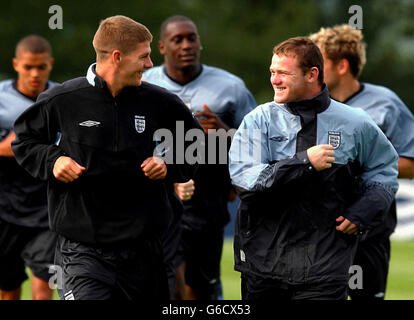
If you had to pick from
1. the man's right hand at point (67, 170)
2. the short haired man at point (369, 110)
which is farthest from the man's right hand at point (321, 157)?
the short haired man at point (369, 110)

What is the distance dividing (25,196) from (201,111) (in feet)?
5.67

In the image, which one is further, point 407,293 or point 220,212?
point 407,293

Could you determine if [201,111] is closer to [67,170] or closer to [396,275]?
[67,170]

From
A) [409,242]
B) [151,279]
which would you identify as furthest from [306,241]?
[409,242]

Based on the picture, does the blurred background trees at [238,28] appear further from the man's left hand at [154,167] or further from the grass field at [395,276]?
the man's left hand at [154,167]

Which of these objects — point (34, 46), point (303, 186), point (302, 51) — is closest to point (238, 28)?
point (34, 46)

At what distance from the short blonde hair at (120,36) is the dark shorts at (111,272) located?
117cm

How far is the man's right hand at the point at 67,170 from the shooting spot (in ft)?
18.1

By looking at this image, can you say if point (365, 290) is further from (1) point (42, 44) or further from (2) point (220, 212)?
(1) point (42, 44)

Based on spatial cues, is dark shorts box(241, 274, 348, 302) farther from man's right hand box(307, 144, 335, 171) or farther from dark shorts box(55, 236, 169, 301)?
man's right hand box(307, 144, 335, 171)

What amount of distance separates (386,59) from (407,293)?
100ft

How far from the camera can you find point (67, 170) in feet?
18.1

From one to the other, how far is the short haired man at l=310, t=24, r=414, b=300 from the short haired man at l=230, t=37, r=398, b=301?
5.73 feet

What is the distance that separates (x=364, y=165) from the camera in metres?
5.80
